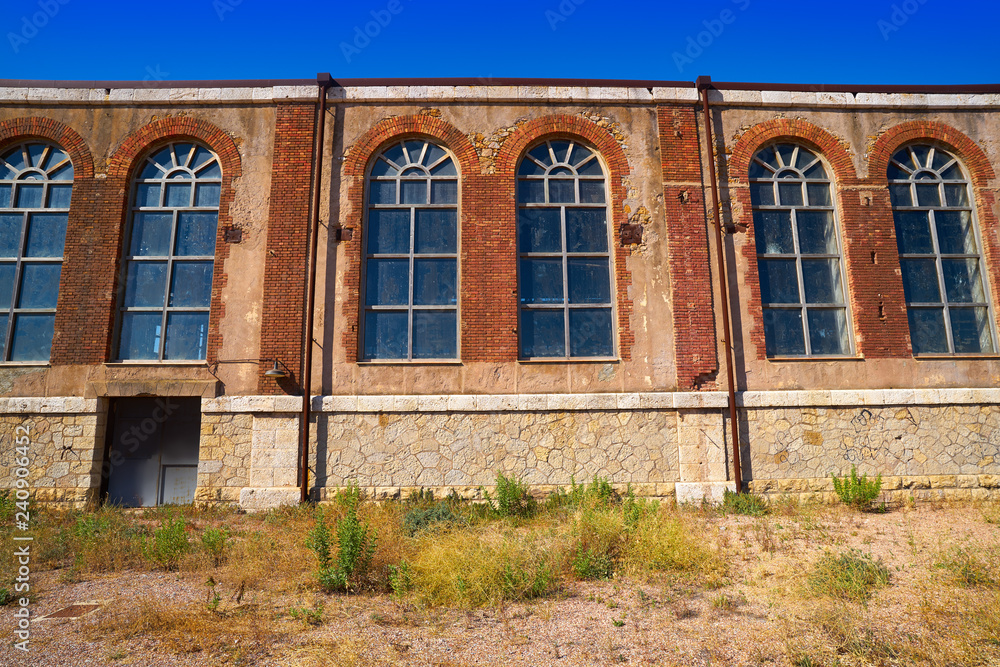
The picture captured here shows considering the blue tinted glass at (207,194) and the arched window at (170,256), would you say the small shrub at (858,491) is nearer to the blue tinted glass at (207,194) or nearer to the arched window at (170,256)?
the arched window at (170,256)

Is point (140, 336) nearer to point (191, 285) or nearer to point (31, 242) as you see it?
point (191, 285)

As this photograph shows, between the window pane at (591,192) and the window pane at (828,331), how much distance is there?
14.0 ft

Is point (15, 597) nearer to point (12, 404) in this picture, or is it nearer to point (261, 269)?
point (12, 404)

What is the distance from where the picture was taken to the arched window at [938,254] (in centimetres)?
1016

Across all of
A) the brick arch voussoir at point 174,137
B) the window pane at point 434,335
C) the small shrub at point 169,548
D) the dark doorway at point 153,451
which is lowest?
the small shrub at point 169,548

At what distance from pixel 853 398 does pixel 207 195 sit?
11.8m

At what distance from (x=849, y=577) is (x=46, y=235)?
12979 mm

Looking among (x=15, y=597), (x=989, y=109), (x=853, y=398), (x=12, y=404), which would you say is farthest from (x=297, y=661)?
(x=989, y=109)

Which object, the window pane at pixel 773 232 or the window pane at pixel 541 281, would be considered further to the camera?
the window pane at pixel 773 232

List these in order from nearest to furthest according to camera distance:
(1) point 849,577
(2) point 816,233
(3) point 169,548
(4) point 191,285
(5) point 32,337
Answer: (1) point 849,577, (3) point 169,548, (5) point 32,337, (4) point 191,285, (2) point 816,233

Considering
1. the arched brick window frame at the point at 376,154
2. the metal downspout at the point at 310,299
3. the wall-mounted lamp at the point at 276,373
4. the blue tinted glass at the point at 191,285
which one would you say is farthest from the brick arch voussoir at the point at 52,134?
the wall-mounted lamp at the point at 276,373

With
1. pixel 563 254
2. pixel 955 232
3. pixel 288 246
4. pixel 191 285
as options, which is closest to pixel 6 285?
pixel 191 285

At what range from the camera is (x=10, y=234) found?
33.2 feet

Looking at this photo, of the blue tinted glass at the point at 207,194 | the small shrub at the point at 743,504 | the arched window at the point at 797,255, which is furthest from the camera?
the blue tinted glass at the point at 207,194
